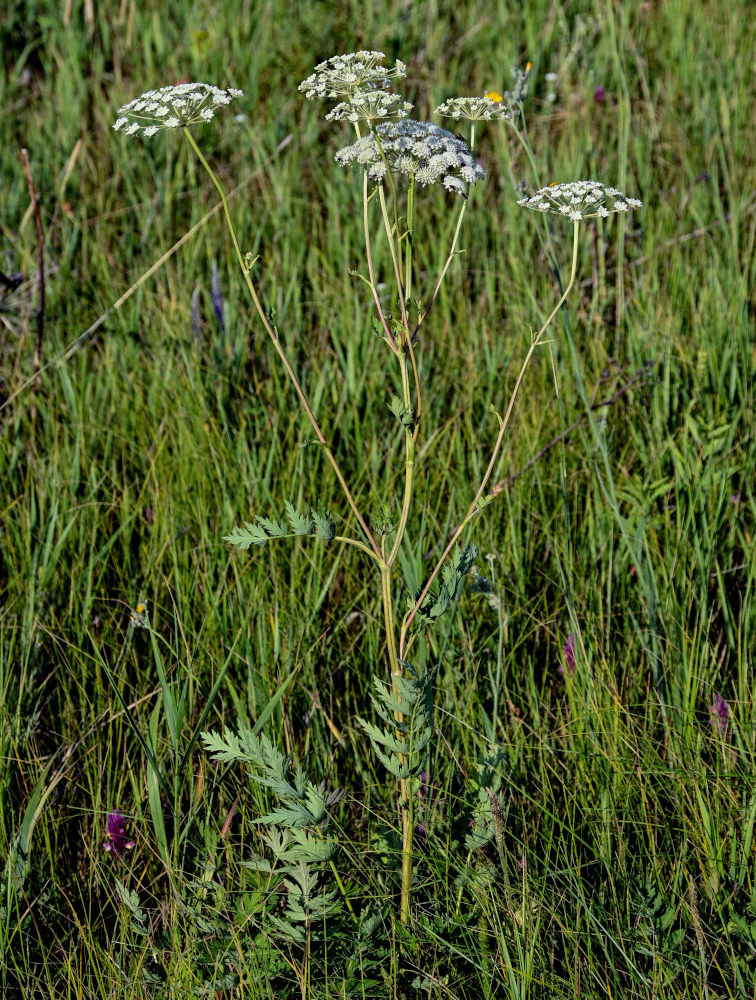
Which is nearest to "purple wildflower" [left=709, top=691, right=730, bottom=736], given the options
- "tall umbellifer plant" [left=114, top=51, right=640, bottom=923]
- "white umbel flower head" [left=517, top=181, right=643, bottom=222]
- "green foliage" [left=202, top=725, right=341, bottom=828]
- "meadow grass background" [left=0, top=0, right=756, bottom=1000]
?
"meadow grass background" [left=0, top=0, right=756, bottom=1000]

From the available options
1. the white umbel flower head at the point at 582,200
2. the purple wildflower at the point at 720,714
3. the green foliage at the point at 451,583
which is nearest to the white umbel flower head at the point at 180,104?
the white umbel flower head at the point at 582,200

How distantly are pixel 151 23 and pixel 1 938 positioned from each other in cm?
368

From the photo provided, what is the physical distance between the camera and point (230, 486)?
80.9 inches

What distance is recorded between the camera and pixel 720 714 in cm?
151

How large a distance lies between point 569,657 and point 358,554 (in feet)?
1.69

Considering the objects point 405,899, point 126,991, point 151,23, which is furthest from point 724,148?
point 126,991

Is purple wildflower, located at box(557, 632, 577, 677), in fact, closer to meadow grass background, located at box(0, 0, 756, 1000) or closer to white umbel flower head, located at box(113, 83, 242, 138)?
meadow grass background, located at box(0, 0, 756, 1000)

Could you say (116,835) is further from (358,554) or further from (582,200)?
(582,200)

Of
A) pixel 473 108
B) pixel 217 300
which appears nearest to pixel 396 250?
pixel 473 108

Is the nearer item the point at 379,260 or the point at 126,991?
the point at 126,991

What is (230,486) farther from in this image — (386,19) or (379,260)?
(386,19)

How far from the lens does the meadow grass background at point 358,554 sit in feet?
4.28

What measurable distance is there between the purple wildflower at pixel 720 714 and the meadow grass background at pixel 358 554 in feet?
0.04

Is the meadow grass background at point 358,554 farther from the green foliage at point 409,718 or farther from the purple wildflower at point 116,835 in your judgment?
the green foliage at point 409,718
